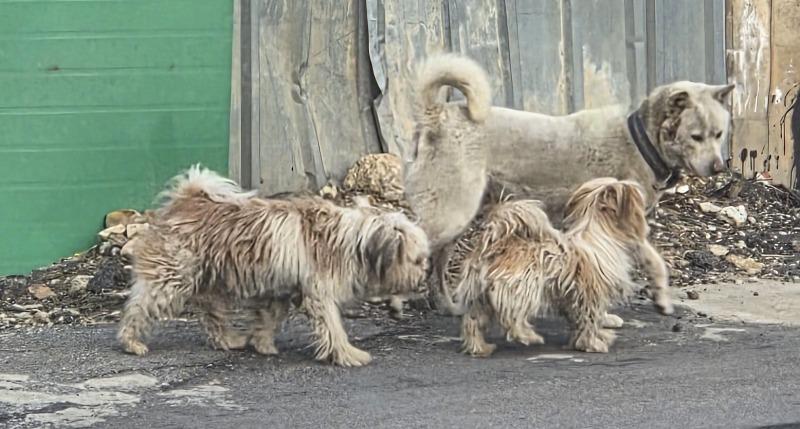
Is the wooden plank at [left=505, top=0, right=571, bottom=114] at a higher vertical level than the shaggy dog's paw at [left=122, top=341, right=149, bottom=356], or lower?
higher

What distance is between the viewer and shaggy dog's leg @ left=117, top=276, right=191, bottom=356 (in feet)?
22.7

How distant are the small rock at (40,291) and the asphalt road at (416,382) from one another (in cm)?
89

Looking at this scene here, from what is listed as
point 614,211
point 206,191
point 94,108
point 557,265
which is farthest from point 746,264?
point 94,108

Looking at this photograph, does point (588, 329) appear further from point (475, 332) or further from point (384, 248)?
point (384, 248)

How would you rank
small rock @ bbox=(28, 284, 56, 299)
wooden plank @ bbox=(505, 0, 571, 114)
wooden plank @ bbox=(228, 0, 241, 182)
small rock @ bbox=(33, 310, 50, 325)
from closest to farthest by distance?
small rock @ bbox=(33, 310, 50, 325) < small rock @ bbox=(28, 284, 56, 299) < wooden plank @ bbox=(228, 0, 241, 182) < wooden plank @ bbox=(505, 0, 571, 114)

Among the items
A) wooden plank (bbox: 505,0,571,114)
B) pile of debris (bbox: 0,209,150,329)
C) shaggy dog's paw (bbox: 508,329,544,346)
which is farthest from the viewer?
wooden plank (bbox: 505,0,571,114)

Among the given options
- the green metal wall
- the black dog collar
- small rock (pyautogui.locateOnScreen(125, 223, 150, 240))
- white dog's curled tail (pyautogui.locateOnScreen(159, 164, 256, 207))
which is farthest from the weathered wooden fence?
white dog's curled tail (pyautogui.locateOnScreen(159, 164, 256, 207))

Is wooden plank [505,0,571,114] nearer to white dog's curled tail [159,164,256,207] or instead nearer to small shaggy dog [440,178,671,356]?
small shaggy dog [440,178,671,356]

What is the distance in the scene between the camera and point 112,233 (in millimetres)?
9383

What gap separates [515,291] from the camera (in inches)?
265

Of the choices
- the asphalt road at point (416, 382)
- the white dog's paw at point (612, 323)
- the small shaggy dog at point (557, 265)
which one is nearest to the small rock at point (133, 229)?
the asphalt road at point (416, 382)

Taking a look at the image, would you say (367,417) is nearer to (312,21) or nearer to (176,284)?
(176,284)

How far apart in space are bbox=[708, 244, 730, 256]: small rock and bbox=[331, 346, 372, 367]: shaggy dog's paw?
13.3 feet

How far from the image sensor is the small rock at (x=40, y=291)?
879cm
